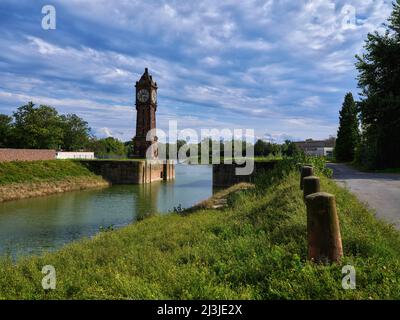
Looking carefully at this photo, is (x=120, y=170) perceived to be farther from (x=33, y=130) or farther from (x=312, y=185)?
(x=312, y=185)

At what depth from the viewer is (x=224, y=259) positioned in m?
7.25

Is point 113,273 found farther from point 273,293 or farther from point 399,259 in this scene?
point 399,259

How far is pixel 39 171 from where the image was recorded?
42.1 m

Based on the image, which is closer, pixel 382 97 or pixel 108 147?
pixel 382 97

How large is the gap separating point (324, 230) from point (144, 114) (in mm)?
63500

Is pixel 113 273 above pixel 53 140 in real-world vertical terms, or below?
below

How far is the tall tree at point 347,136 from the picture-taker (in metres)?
61.1

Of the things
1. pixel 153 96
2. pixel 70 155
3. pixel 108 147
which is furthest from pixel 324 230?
pixel 108 147

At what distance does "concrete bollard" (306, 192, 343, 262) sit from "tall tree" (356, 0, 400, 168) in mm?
28111

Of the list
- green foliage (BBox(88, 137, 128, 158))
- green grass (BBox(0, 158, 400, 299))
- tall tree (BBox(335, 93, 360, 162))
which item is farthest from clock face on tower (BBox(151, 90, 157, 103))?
green grass (BBox(0, 158, 400, 299))

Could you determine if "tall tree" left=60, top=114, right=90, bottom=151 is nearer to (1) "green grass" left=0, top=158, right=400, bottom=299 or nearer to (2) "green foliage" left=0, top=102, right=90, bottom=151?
(2) "green foliage" left=0, top=102, right=90, bottom=151

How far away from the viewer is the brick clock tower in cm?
6650
